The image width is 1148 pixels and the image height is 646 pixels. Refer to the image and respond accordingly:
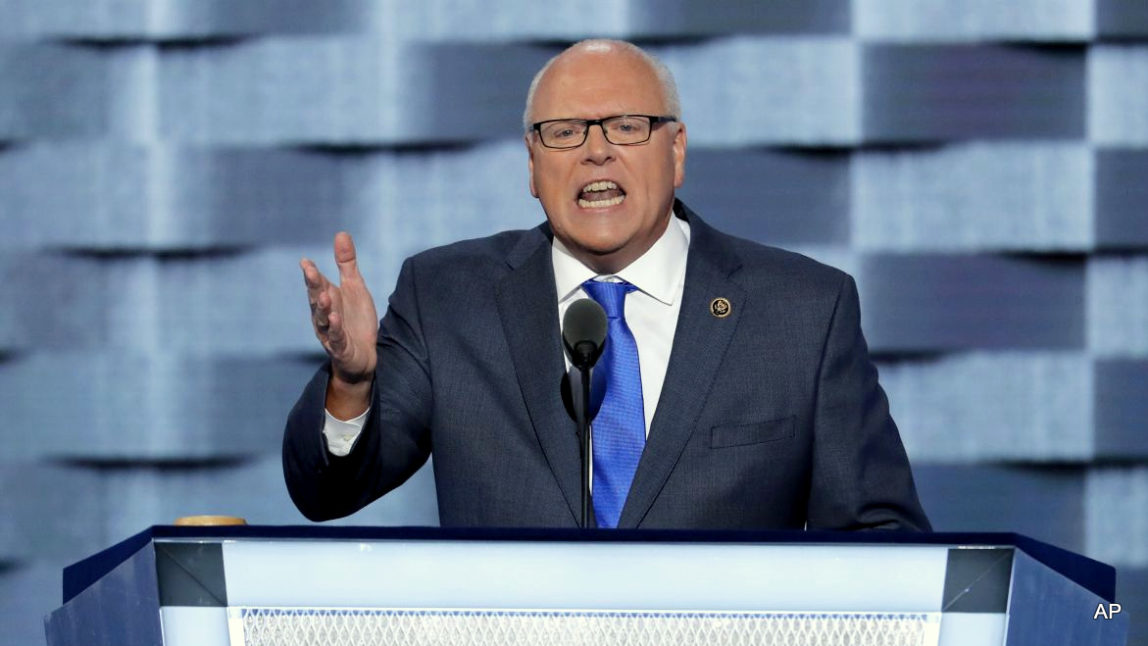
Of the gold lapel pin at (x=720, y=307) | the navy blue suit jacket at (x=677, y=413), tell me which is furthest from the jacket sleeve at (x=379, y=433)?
the gold lapel pin at (x=720, y=307)

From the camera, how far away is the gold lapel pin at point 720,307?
2043mm

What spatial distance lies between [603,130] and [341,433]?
585mm

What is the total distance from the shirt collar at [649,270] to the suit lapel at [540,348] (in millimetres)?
22

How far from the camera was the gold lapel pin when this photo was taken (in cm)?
204

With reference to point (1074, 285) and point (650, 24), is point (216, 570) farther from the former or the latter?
point (1074, 285)

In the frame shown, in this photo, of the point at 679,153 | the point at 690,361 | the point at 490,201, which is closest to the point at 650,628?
the point at 690,361

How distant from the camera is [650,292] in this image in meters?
2.13

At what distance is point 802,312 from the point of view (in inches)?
82.4

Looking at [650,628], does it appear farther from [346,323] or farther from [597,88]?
[597,88]

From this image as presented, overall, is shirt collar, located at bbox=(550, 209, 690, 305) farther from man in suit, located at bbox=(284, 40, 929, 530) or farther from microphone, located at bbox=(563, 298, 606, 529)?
microphone, located at bbox=(563, 298, 606, 529)

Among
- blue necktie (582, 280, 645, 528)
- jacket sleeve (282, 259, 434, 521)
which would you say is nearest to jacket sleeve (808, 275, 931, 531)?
blue necktie (582, 280, 645, 528)

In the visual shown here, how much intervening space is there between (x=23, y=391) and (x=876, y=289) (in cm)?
166

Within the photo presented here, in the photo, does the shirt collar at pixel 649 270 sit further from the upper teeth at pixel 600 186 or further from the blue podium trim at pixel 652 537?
the blue podium trim at pixel 652 537

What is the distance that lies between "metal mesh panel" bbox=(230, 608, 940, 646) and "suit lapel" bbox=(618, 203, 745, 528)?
0.72 meters
